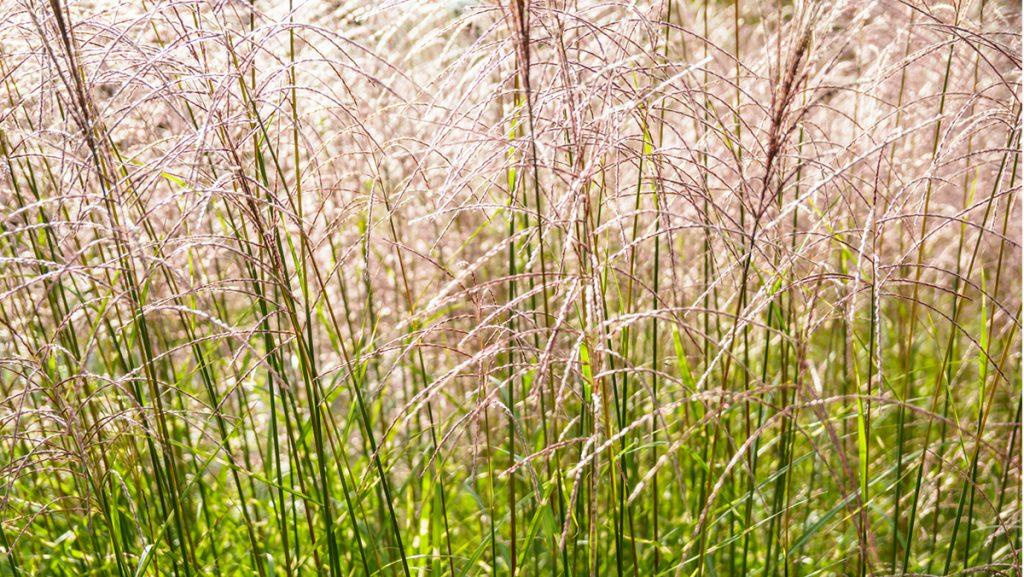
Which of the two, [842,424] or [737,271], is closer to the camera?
[737,271]

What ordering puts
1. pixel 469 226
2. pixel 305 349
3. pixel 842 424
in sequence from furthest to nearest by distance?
pixel 469 226 → pixel 842 424 → pixel 305 349

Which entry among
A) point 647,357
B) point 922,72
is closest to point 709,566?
point 647,357

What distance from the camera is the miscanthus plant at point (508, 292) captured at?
1.20m

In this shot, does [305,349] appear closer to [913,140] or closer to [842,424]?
[842,424]

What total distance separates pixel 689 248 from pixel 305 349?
2258 millimetres

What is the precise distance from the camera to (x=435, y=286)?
324 centimetres

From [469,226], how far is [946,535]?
1.86 meters

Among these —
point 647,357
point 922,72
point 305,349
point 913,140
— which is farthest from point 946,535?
point 305,349

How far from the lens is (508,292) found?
2695 mm

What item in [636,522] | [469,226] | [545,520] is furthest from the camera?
→ [469,226]

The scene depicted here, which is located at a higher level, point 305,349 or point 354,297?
point 305,349

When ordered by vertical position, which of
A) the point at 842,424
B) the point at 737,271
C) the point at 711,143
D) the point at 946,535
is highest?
the point at 711,143

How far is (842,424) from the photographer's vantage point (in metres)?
2.79

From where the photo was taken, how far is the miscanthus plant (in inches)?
47.1
